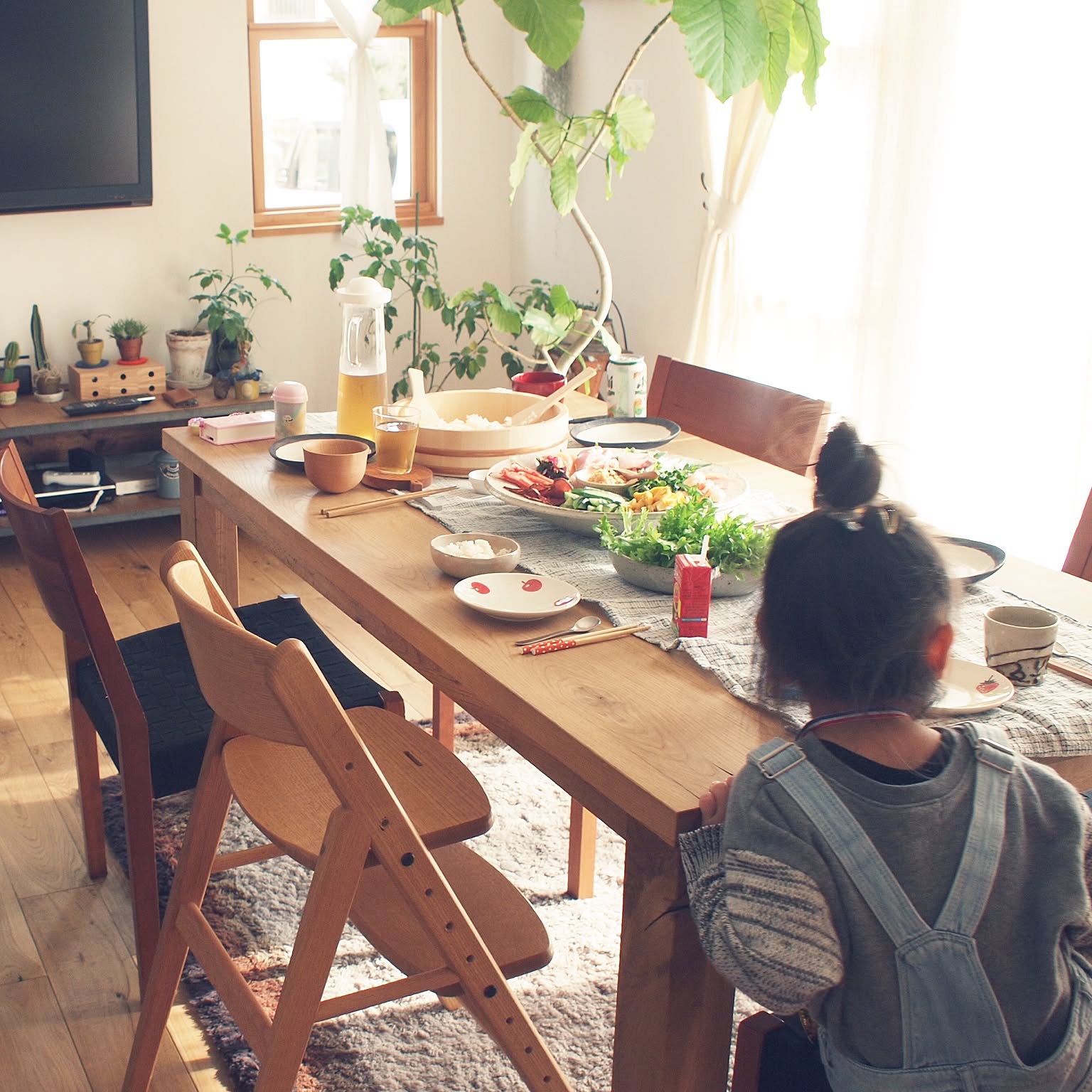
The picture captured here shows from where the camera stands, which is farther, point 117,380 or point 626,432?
point 117,380

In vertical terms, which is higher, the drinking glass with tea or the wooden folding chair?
the drinking glass with tea

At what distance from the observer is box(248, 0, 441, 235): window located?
4.40m

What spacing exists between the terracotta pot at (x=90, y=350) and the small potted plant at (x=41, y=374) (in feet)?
0.35

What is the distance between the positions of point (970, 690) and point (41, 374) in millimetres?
3403

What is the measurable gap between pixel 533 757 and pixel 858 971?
0.46 metres

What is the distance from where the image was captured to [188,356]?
14.0 ft

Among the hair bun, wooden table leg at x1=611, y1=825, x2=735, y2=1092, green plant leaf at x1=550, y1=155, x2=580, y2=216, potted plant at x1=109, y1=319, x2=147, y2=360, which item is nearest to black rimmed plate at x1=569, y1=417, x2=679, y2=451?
green plant leaf at x1=550, y1=155, x2=580, y2=216

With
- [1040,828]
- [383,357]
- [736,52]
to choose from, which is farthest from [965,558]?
[736,52]

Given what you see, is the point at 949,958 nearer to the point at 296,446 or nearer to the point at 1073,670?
the point at 1073,670

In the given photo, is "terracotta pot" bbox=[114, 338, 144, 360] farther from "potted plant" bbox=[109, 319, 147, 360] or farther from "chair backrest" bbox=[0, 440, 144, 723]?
"chair backrest" bbox=[0, 440, 144, 723]

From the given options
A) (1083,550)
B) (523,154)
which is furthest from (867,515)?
(523,154)

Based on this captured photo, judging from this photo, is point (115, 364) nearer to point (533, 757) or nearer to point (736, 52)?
point (736, 52)

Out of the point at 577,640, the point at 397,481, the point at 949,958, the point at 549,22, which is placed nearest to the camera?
the point at 949,958

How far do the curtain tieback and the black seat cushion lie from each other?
197 cm
